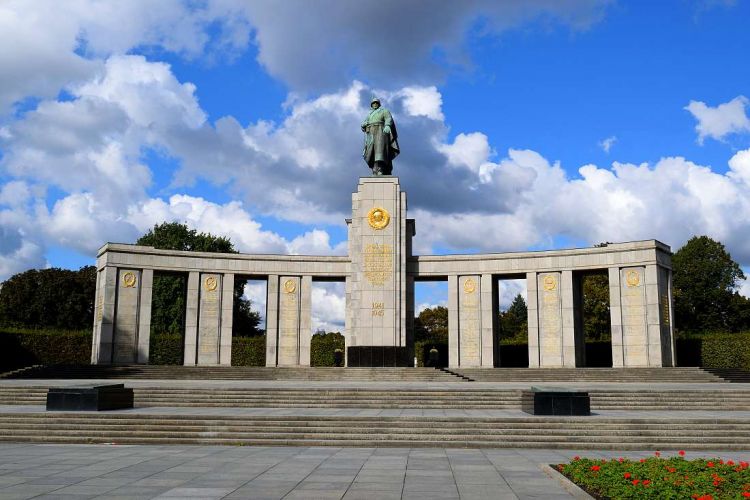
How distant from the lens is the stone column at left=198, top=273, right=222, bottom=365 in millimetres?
42438

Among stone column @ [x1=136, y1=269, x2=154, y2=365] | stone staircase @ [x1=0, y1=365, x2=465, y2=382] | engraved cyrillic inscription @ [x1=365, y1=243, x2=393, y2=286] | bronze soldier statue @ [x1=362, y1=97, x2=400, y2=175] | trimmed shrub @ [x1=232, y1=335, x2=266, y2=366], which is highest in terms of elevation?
bronze soldier statue @ [x1=362, y1=97, x2=400, y2=175]

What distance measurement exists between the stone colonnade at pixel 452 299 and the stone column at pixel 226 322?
6cm

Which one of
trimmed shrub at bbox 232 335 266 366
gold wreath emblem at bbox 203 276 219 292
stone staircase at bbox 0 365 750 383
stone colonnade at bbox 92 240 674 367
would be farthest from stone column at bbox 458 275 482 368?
gold wreath emblem at bbox 203 276 219 292

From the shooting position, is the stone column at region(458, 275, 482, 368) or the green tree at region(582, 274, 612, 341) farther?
the green tree at region(582, 274, 612, 341)

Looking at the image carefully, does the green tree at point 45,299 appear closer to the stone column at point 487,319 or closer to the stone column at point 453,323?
the stone column at point 453,323

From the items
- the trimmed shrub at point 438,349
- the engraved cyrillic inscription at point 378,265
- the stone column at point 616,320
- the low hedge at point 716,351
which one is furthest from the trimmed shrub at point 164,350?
the low hedge at point 716,351

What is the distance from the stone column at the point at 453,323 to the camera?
42.7 meters

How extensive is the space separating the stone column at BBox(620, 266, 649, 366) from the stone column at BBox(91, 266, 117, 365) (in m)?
30.8

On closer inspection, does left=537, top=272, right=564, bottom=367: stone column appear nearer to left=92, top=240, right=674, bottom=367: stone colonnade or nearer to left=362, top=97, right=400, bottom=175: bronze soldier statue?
left=92, top=240, right=674, bottom=367: stone colonnade

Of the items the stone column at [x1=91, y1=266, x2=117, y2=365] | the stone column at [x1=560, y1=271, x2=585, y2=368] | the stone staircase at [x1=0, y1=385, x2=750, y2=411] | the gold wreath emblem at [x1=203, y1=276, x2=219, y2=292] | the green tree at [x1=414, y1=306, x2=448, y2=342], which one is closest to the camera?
the stone staircase at [x1=0, y1=385, x2=750, y2=411]

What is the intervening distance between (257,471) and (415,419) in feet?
20.7

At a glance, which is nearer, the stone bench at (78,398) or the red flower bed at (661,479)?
the red flower bed at (661,479)

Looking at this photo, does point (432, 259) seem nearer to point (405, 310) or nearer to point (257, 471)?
→ point (405, 310)

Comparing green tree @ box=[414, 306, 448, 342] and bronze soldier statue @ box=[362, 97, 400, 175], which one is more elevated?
bronze soldier statue @ box=[362, 97, 400, 175]
